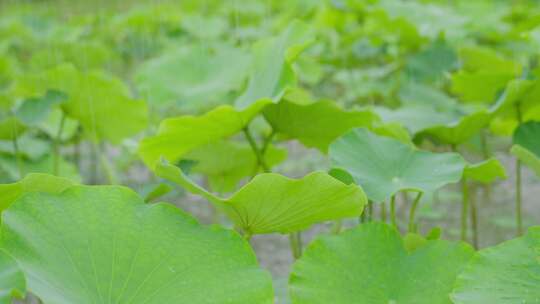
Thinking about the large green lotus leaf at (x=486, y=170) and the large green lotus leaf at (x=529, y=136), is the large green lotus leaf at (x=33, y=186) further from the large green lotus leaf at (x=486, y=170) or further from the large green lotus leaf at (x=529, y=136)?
the large green lotus leaf at (x=529, y=136)

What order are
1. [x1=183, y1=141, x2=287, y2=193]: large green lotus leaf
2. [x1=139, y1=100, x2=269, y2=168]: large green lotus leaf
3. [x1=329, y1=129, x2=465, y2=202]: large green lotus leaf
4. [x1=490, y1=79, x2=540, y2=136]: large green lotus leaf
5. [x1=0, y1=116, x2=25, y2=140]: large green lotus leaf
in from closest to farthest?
[x1=329, y1=129, x2=465, y2=202]: large green lotus leaf < [x1=139, y1=100, x2=269, y2=168]: large green lotus leaf < [x1=490, y1=79, x2=540, y2=136]: large green lotus leaf < [x1=183, y1=141, x2=287, y2=193]: large green lotus leaf < [x1=0, y1=116, x2=25, y2=140]: large green lotus leaf

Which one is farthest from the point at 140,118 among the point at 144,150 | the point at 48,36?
the point at 48,36

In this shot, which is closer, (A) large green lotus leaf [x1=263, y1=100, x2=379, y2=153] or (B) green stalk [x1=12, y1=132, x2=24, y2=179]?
(A) large green lotus leaf [x1=263, y1=100, x2=379, y2=153]

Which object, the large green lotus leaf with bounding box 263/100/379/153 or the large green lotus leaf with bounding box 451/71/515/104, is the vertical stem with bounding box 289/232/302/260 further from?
the large green lotus leaf with bounding box 451/71/515/104

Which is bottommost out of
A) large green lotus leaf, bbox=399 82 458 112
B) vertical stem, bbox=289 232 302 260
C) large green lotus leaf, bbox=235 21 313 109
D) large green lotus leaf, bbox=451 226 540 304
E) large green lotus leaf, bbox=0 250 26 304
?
vertical stem, bbox=289 232 302 260

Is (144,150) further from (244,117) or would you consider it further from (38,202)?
(38,202)

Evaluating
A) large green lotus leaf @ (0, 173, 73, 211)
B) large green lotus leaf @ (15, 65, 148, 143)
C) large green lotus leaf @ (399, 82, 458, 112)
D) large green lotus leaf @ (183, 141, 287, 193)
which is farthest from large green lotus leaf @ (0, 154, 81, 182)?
large green lotus leaf @ (399, 82, 458, 112)
